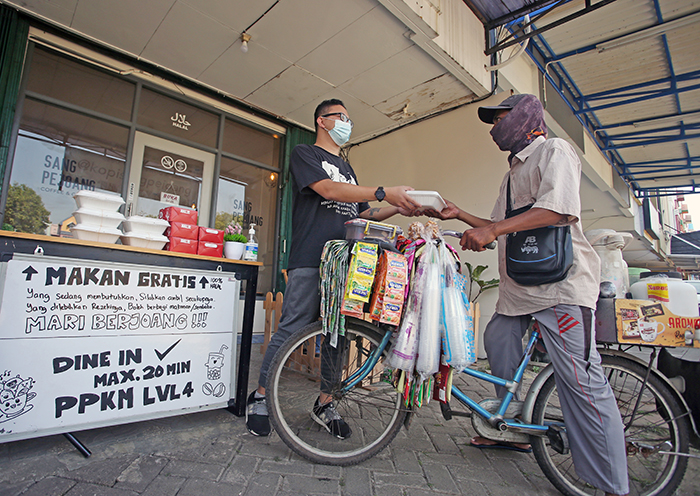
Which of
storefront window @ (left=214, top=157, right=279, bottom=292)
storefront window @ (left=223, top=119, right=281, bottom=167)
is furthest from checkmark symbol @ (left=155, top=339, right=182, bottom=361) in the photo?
storefront window @ (left=223, top=119, right=281, bottom=167)

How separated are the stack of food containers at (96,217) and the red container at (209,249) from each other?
18.1 inches

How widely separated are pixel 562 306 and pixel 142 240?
235cm

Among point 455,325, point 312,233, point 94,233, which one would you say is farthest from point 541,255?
point 94,233

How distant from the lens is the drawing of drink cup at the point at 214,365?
2152 millimetres

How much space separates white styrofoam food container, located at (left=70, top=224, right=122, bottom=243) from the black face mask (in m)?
2.30

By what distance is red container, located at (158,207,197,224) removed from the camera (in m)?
2.27

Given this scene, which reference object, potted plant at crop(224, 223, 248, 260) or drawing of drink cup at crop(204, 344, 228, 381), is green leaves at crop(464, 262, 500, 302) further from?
drawing of drink cup at crop(204, 344, 228, 381)

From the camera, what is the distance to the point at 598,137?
7387mm

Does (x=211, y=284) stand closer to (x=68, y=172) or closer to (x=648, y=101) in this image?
(x=68, y=172)

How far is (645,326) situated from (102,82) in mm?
6008

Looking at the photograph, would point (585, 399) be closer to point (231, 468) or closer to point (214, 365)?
point (231, 468)

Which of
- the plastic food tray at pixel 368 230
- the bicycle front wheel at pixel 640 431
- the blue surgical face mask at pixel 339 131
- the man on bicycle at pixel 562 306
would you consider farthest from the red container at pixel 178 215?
the bicycle front wheel at pixel 640 431

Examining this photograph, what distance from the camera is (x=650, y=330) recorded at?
1.65 metres

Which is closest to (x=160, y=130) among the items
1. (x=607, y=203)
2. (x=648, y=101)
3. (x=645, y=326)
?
(x=645, y=326)
